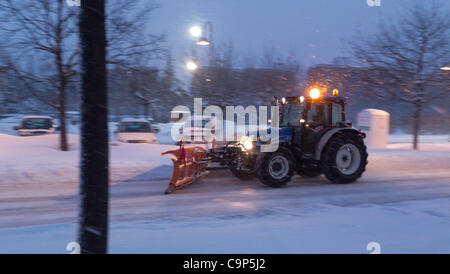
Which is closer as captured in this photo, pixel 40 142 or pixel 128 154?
pixel 128 154

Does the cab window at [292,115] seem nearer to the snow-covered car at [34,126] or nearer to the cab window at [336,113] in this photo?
the cab window at [336,113]

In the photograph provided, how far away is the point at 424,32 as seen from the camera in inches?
580

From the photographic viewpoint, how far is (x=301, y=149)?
901 cm

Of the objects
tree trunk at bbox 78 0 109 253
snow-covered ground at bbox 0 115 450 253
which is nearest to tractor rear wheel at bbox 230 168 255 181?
snow-covered ground at bbox 0 115 450 253

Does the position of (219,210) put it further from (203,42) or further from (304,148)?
(203,42)

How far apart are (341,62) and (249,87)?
5.37 meters

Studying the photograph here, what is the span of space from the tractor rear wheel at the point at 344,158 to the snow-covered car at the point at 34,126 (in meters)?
13.4

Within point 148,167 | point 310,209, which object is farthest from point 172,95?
point 310,209

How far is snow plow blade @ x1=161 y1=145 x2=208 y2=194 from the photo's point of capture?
784 cm

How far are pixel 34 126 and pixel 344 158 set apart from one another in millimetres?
14060

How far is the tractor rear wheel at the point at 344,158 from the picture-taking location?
8961 mm

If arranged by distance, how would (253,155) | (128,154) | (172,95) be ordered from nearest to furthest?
(253,155)
(128,154)
(172,95)

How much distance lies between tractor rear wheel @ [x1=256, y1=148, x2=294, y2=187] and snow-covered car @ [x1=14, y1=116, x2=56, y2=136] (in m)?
12.4
